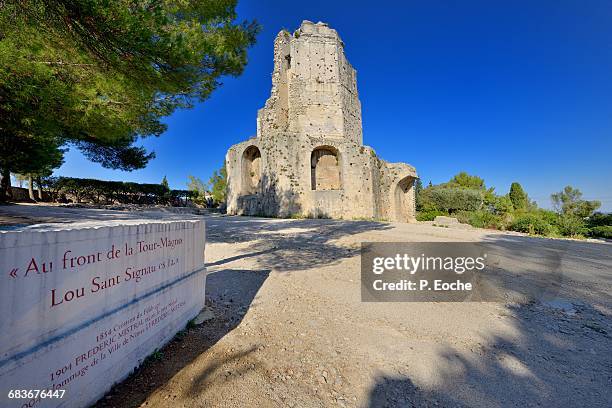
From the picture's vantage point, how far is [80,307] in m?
1.66

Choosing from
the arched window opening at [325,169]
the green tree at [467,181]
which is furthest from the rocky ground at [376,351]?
the green tree at [467,181]

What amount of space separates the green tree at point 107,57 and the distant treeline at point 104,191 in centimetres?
1549

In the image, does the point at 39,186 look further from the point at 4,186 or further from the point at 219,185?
the point at 219,185

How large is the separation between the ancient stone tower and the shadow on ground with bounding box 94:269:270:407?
11449mm

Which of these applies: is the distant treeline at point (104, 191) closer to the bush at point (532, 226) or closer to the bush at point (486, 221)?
the bush at point (486, 221)

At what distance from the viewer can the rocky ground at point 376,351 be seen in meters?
1.90

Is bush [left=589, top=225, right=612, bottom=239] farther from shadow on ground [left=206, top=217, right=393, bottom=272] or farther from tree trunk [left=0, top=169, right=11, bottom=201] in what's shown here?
tree trunk [left=0, top=169, right=11, bottom=201]

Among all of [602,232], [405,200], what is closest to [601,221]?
[602,232]

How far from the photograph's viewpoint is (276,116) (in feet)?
64.5

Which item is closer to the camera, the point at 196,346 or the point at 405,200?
the point at 196,346

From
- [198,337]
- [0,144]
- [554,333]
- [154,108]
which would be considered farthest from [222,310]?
[0,144]

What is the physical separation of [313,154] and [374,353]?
624 inches

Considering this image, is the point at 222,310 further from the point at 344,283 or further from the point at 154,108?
the point at 154,108

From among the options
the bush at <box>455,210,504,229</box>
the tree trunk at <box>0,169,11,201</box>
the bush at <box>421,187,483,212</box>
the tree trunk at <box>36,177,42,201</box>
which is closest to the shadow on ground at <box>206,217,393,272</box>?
the bush at <box>455,210,504,229</box>
